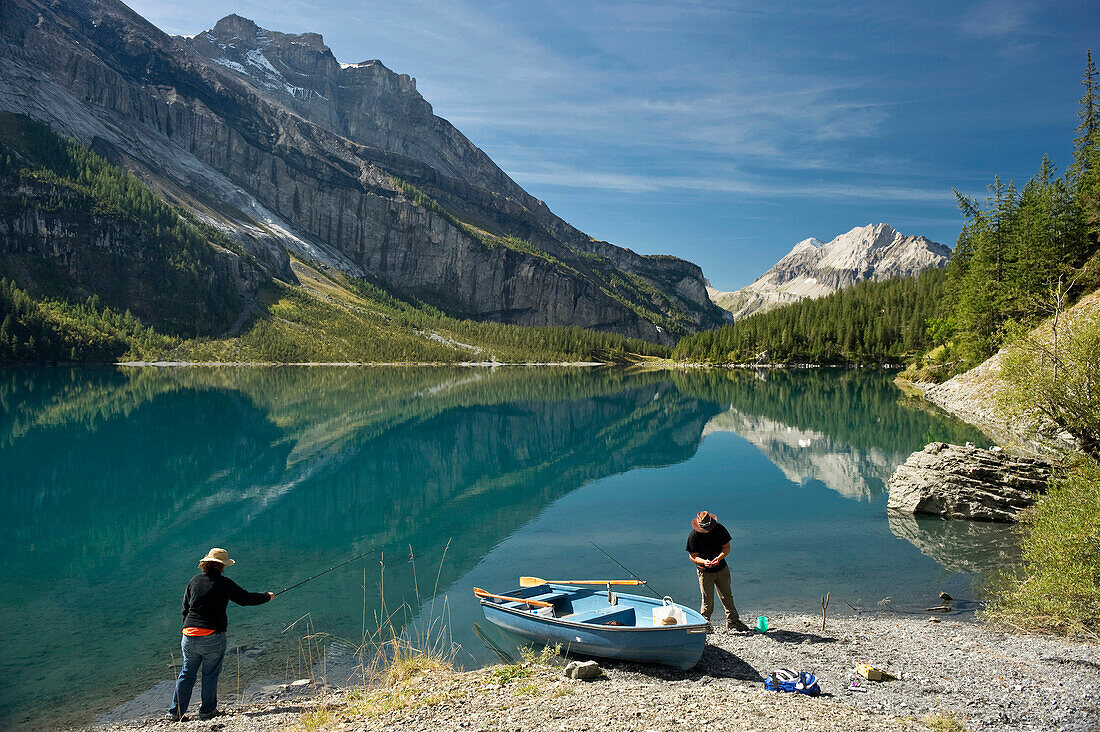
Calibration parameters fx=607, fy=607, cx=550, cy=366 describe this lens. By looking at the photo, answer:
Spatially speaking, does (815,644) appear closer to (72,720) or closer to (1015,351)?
(72,720)

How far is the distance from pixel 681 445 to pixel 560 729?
3776 cm

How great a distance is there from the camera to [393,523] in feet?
84.1

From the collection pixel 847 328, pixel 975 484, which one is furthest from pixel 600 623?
pixel 847 328

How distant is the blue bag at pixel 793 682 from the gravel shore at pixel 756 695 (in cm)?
25

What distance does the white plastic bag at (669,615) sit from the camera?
11.4m

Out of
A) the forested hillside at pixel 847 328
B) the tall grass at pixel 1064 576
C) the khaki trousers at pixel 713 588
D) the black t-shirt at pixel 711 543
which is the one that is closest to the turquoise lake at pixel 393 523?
the khaki trousers at pixel 713 588

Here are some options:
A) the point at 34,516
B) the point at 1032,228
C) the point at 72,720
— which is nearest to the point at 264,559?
the point at 72,720

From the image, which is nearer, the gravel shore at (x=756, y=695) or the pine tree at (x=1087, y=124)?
the gravel shore at (x=756, y=695)

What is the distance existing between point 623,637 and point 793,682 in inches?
119

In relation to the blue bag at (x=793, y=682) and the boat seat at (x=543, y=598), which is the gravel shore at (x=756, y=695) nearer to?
the blue bag at (x=793, y=682)

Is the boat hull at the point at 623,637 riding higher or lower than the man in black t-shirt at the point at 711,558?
lower

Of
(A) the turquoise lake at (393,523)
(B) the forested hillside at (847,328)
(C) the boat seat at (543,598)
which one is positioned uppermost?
(B) the forested hillside at (847,328)

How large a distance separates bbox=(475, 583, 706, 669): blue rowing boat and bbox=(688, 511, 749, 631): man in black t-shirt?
1360 millimetres

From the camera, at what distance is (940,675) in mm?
10789
